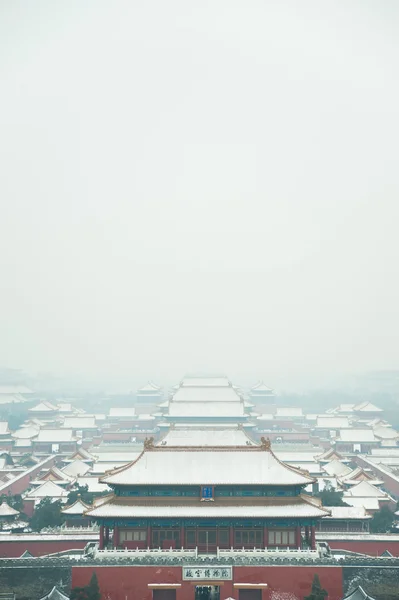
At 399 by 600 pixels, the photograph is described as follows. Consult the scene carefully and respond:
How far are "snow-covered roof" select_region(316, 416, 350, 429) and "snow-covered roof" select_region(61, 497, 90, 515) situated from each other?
41460 mm

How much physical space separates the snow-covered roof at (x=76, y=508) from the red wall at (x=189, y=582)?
7167mm

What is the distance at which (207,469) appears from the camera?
1176 inches

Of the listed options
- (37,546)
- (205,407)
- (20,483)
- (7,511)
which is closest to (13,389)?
(205,407)

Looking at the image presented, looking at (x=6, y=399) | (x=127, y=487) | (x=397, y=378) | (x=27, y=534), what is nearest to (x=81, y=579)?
(x=127, y=487)

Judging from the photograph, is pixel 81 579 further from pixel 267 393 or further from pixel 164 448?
pixel 267 393

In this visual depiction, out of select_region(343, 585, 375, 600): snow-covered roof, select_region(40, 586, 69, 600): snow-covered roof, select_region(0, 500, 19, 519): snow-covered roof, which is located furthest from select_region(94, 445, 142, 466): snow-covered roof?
select_region(343, 585, 375, 600): snow-covered roof

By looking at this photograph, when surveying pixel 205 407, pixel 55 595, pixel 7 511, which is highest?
pixel 205 407

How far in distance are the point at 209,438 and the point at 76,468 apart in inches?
720

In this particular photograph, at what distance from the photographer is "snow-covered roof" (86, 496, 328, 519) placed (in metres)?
28.1

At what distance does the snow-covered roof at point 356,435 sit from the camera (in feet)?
209

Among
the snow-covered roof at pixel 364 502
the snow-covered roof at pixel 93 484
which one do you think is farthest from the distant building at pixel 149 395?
the snow-covered roof at pixel 364 502

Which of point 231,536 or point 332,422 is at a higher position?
point 332,422

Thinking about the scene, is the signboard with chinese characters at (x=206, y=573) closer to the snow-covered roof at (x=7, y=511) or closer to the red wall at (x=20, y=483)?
the snow-covered roof at (x=7, y=511)

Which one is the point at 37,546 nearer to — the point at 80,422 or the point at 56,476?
the point at 56,476
